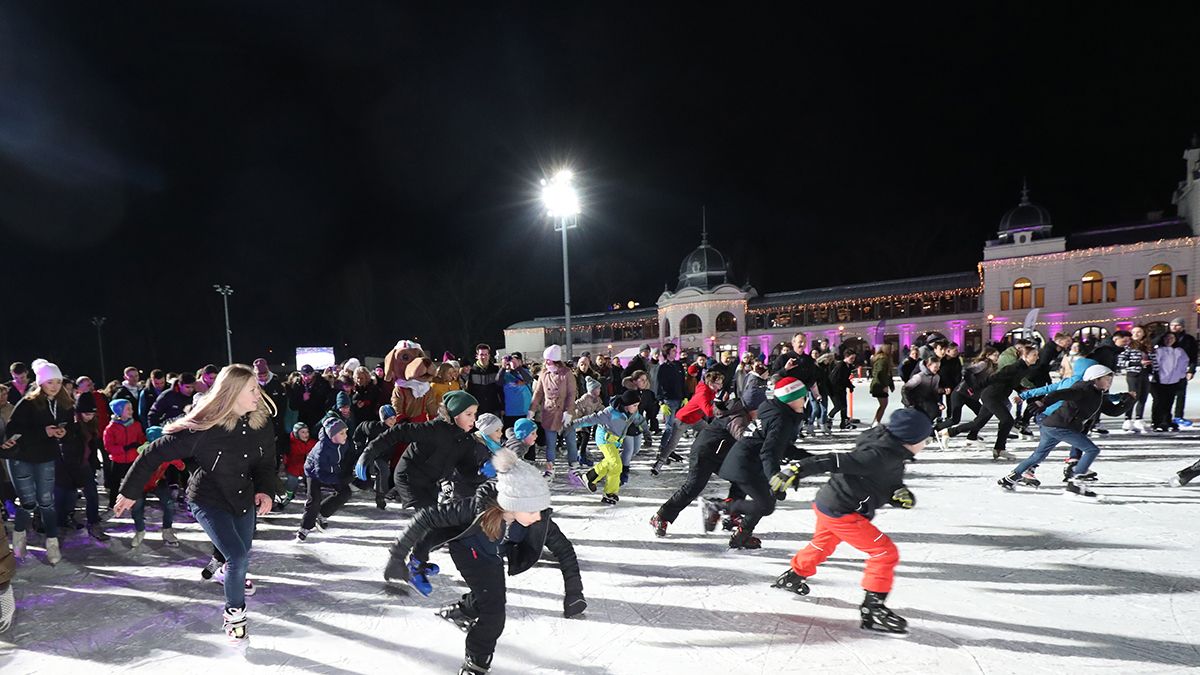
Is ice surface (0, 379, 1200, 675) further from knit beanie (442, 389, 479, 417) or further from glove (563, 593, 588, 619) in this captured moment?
knit beanie (442, 389, 479, 417)

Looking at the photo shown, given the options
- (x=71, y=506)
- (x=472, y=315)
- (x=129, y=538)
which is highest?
(x=472, y=315)

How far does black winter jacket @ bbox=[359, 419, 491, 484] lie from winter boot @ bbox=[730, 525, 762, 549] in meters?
2.18

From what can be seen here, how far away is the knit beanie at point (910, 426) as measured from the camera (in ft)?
10.8

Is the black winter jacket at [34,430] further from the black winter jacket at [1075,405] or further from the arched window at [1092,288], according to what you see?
the arched window at [1092,288]

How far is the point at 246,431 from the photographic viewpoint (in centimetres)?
344

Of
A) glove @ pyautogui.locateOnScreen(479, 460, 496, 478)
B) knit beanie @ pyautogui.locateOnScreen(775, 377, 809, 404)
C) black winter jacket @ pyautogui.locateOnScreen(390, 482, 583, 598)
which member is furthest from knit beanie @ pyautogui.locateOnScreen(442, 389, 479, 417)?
knit beanie @ pyautogui.locateOnScreen(775, 377, 809, 404)

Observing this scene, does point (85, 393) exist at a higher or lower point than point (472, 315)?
lower

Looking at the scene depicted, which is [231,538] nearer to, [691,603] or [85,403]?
[691,603]

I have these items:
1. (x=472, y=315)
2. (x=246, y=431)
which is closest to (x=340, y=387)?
(x=246, y=431)

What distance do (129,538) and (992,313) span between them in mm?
40228

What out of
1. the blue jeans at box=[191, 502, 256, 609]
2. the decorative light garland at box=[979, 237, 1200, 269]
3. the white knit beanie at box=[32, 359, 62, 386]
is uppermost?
the decorative light garland at box=[979, 237, 1200, 269]

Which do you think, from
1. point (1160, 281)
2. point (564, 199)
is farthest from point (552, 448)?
point (1160, 281)

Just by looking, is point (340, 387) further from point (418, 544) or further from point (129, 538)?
point (418, 544)

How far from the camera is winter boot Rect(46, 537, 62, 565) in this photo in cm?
496
